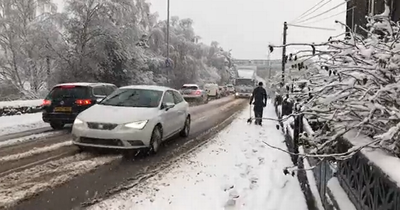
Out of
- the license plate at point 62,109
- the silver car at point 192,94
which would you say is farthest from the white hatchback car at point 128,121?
the silver car at point 192,94

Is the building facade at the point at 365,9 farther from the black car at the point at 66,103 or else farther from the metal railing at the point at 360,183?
the black car at the point at 66,103

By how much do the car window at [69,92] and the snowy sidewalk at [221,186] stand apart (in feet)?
17.9

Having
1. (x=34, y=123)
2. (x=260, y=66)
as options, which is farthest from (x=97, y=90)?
(x=260, y=66)

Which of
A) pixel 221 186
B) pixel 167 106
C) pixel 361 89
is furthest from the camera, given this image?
pixel 167 106

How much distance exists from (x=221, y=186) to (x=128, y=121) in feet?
9.60

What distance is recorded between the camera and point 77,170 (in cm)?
712

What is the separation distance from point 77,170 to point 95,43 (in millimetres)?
23291

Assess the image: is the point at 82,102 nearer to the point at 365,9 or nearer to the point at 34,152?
the point at 34,152

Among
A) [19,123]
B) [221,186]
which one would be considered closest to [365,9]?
[221,186]

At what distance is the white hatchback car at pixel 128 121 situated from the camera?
8.32 metres

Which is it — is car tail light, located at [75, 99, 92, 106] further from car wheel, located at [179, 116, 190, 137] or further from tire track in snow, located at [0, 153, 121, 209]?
tire track in snow, located at [0, 153, 121, 209]

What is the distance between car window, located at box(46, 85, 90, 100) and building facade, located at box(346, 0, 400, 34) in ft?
27.5

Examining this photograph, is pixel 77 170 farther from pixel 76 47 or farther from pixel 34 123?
pixel 76 47

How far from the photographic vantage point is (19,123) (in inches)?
570
